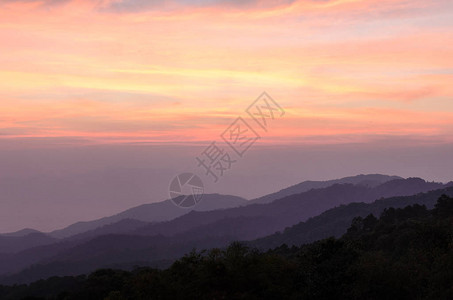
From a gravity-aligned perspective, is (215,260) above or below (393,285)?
above

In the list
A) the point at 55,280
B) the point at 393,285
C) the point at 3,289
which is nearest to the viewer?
the point at 393,285

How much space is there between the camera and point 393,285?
1853 inches

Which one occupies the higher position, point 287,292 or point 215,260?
point 215,260

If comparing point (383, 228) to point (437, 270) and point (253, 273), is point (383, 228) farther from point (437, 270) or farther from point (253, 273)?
point (253, 273)

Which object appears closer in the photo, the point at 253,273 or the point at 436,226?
the point at 253,273

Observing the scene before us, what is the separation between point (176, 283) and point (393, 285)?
20.8 meters

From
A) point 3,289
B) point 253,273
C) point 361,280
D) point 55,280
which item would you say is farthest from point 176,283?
point 3,289

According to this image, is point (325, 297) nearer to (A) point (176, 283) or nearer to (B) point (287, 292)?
(B) point (287, 292)

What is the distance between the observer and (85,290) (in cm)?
7869

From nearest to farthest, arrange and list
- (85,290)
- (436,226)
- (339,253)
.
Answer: (339,253) < (436,226) < (85,290)

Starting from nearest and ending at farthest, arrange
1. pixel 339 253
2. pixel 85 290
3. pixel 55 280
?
pixel 339 253 < pixel 85 290 < pixel 55 280

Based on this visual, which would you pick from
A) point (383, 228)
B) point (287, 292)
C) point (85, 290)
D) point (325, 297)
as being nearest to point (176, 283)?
point (287, 292)

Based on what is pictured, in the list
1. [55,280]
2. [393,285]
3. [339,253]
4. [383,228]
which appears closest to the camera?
[393,285]

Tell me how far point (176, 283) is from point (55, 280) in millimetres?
107631
